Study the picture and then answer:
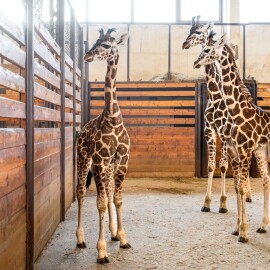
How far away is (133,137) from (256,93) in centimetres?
264

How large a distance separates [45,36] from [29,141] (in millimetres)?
1276

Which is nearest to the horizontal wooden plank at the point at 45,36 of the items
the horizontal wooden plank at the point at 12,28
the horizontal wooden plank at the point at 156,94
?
the horizontal wooden plank at the point at 12,28

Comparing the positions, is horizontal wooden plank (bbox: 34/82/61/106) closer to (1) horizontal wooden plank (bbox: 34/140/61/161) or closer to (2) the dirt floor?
(1) horizontal wooden plank (bbox: 34/140/61/161)

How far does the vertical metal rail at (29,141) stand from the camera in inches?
110

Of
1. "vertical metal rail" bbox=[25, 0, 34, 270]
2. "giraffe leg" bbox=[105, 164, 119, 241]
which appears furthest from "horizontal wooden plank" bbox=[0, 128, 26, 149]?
"giraffe leg" bbox=[105, 164, 119, 241]

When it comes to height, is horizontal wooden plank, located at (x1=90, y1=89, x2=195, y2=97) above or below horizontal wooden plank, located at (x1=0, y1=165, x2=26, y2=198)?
above

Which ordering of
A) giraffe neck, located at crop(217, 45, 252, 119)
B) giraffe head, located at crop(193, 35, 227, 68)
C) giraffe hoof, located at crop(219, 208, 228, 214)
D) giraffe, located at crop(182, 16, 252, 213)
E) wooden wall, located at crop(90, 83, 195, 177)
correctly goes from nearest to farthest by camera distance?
giraffe neck, located at crop(217, 45, 252, 119)
giraffe head, located at crop(193, 35, 227, 68)
giraffe hoof, located at crop(219, 208, 228, 214)
giraffe, located at crop(182, 16, 252, 213)
wooden wall, located at crop(90, 83, 195, 177)

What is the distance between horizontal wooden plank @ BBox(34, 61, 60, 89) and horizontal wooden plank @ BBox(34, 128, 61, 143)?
44 centimetres

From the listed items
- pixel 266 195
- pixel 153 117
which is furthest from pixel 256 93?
pixel 266 195

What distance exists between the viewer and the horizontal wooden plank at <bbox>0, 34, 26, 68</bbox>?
2.26m

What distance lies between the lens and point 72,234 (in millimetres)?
3992

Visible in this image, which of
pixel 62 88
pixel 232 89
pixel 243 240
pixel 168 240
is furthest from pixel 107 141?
pixel 243 240

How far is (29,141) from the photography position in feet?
9.12

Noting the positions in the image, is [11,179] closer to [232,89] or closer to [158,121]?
[232,89]
